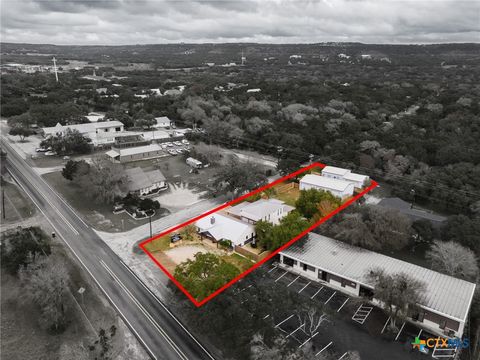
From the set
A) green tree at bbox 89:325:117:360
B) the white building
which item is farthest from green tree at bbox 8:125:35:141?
green tree at bbox 89:325:117:360

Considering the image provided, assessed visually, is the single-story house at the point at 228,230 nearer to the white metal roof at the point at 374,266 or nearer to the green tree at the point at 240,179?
the white metal roof at the point at 374,266

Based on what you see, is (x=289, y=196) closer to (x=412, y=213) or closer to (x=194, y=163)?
(x=412, y=213)

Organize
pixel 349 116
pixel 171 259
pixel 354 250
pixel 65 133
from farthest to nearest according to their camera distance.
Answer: pixel 349 116 → pixel 65 133 → pixel 354 250 → pixel 171 259

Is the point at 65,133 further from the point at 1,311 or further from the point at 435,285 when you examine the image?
the point at 435,285

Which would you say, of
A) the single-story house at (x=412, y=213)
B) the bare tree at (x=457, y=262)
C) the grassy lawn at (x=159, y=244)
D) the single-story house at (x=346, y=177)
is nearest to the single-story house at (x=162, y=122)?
the single-story house at (x=346, y=177)

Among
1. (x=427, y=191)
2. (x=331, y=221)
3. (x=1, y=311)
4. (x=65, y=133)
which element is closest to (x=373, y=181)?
(x=427, y=191)

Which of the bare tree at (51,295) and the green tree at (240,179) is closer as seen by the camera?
the bare tree at (51,295)

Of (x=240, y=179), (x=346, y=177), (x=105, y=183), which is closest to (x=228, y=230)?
(x=240, y=179)
